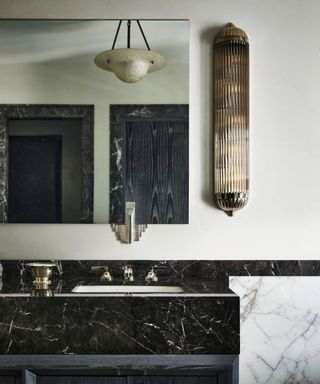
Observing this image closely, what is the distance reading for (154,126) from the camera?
2.67 m

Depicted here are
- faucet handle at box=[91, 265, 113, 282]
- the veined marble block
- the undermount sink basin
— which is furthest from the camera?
the veined marble block

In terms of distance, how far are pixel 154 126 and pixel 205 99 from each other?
31 centimetres

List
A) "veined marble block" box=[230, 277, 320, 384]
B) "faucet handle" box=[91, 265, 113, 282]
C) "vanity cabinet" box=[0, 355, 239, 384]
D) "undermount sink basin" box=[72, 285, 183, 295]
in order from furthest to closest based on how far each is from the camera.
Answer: "veined marble block" box=[230, 277, 320, 384] < "faucet handle" box=[91, 265, 113, 282] < "undermount sink basin" box=[72, 285, 183, 295] < "vanity cabinet" box=[0, 355, 239, 384]

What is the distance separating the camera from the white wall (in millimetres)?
2670

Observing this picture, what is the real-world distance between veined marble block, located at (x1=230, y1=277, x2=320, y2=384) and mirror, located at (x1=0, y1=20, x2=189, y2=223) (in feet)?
2.94

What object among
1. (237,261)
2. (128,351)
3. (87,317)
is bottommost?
(128,351)

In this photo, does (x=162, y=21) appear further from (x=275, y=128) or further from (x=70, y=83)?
(x=275, y=128)

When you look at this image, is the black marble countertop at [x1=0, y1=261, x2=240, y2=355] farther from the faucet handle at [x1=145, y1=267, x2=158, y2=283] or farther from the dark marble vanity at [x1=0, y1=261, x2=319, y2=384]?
the faucet handle at [x1=145, y1=267, x2=158, y2=283]

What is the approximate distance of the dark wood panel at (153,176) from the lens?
2656 mm

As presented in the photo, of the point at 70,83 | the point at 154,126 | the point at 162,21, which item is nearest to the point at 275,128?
the point at 154,126

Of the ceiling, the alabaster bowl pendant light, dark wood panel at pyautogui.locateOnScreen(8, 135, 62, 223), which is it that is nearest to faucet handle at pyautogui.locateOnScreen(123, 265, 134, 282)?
dark wood panel at pyautogui.locateOnScreen(8, 135, 62, 223)

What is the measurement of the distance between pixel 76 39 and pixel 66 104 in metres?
0.35

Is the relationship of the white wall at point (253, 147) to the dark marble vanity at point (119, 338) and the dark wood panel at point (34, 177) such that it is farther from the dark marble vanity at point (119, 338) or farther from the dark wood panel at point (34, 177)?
the dark marble vanity at point (119, 338)

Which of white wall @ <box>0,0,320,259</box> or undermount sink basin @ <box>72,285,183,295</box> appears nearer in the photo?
undermount sink basin @ <box>72,285,183,295</box>
